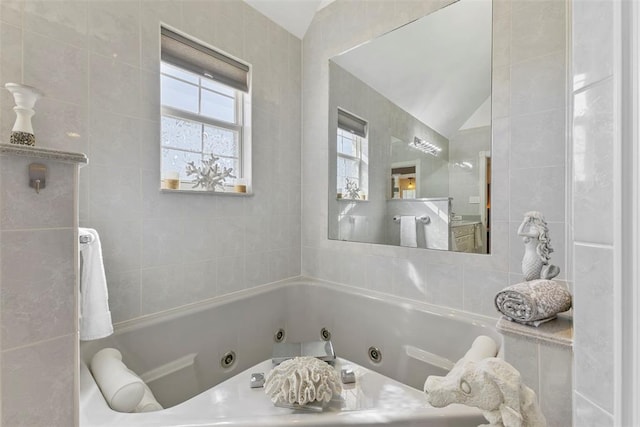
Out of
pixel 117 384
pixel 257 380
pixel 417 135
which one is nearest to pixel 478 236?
pixel 417 135

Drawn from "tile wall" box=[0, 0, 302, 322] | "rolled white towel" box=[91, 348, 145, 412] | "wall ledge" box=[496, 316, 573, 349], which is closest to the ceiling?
"tile wall" box=[0, 0, 302, 322]

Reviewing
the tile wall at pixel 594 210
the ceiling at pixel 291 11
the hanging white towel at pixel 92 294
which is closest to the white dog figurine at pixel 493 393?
the tile wall at pixel 594 210

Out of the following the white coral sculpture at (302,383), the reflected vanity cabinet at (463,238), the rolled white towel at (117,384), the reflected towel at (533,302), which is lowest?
the rolled white towel at (117,384)

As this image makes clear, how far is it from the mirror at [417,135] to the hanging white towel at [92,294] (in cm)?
145

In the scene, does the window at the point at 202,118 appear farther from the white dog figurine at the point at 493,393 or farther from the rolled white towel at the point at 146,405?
the white dog figurine at the point at 493,393

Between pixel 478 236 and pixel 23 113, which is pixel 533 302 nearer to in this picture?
pixel 478 236

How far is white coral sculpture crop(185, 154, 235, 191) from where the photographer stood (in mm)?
1855

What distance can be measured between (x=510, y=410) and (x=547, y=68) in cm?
150

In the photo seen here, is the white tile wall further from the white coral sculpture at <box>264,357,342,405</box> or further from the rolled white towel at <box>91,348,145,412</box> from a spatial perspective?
the white coral sculpture at <box>264,357,342,405</box>

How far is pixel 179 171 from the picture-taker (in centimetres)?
182

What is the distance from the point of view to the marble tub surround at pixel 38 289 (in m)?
0.63

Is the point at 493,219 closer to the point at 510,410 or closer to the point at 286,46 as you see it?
the point at 510,410

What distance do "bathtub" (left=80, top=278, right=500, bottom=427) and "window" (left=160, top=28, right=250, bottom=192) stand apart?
0.77 m

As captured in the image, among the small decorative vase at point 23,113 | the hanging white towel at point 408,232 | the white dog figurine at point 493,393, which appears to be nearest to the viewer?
the white dog figurine at point 493,393
